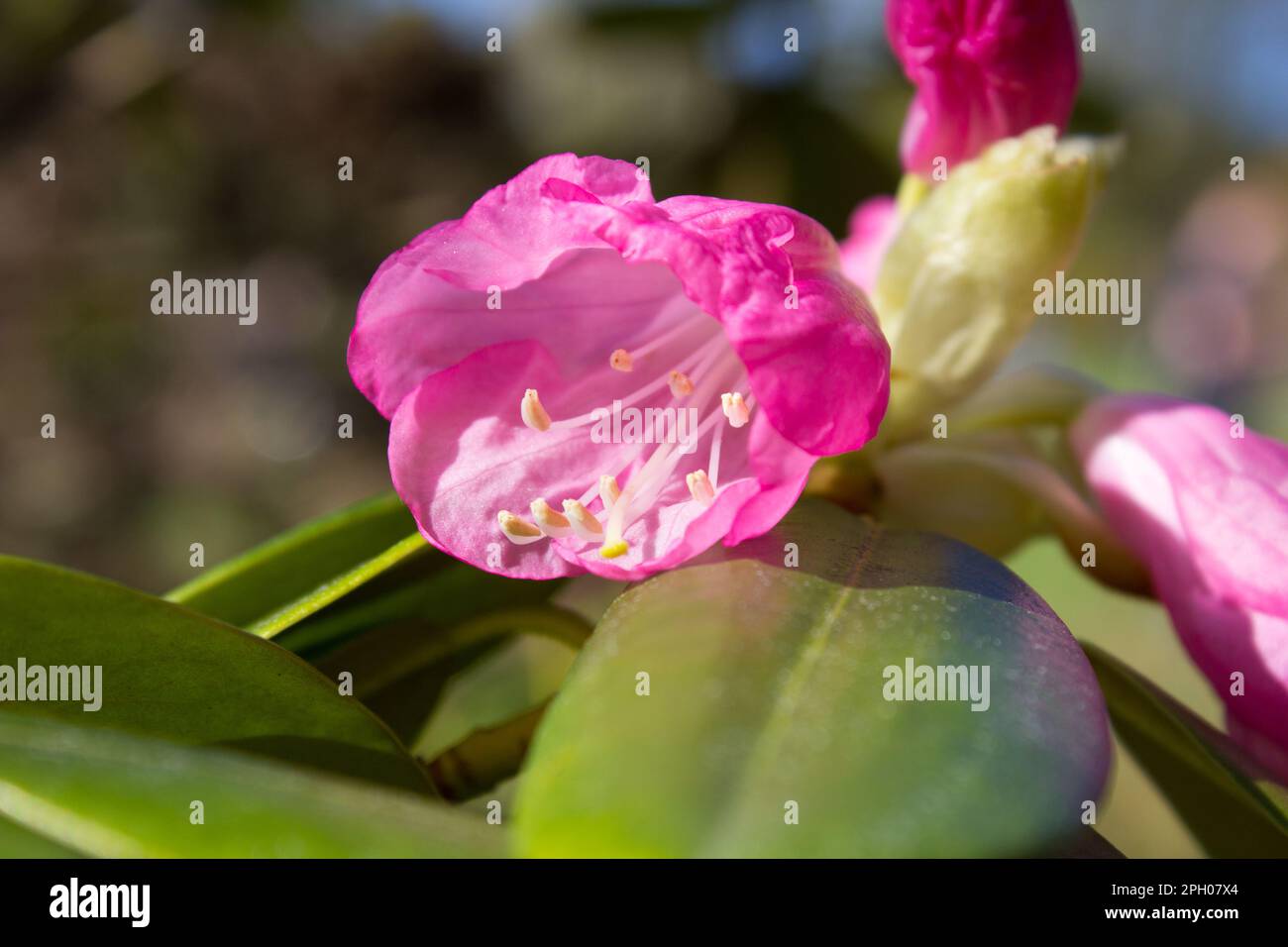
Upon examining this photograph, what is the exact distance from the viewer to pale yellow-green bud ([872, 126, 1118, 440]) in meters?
0.80

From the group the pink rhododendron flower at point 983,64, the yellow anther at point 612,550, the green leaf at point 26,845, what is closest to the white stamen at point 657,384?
the yellow anther at point 612,550

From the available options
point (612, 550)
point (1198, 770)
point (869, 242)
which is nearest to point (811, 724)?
point (612, 550)

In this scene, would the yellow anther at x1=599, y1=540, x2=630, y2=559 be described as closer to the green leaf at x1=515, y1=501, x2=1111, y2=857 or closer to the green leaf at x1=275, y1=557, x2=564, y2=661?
the green leaf at x1=515, y1=501, x2=1111, y2=857

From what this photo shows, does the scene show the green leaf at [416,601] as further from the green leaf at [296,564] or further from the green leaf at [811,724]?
the green leaf at [811,724]

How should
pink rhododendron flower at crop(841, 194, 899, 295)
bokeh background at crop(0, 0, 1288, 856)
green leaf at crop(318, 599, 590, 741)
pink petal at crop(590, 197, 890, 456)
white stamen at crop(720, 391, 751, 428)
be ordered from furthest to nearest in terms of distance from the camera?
bokeh background at crop(0, 0, 1288, 856) → pink rhododendron flower at crop(841, 194, 899, 295) → green leaf at crop(318, 599, 590, 741) → white stamen at crop(720, 391, 751, 428) → pink petal at crop(590, 197, 890, 456)

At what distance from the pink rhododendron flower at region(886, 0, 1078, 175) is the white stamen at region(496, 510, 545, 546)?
414 millimetres

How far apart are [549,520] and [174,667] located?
21 centimetres

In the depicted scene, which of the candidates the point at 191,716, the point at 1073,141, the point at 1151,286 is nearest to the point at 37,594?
the point at 191,716

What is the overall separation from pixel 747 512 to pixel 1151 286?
141 inches

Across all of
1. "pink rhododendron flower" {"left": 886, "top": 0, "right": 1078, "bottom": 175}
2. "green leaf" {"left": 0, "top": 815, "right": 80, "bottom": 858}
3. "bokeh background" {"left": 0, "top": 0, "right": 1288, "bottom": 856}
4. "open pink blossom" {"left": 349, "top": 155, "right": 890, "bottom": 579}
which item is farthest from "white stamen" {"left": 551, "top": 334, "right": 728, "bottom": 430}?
"bokeh background" {"left": 0, "top": 0, "right": 1288, "bottom": 856}

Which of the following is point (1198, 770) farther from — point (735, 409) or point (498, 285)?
point (498, 285)

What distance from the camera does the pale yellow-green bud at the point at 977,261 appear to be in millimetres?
805

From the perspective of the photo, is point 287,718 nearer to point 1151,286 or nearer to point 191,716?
point 191,716

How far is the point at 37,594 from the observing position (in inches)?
25.5
